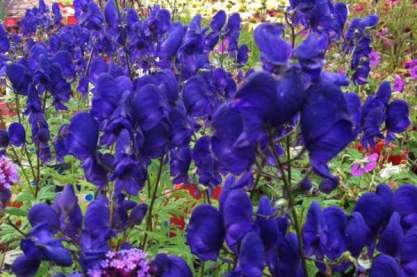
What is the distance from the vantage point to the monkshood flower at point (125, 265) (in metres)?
1.88

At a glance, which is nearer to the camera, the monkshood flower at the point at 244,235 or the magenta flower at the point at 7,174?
the monkshood flower at the point at 244,235

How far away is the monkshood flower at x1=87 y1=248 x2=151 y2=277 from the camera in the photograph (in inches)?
74.1

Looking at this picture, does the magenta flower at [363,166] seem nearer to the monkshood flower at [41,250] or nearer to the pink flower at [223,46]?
the pink flower at [223,46]

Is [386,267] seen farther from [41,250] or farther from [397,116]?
[397,116]

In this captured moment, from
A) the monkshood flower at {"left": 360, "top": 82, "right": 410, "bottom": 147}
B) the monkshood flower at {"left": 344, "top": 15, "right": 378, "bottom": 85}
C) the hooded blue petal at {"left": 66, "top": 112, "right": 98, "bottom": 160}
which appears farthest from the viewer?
the monkshood flower at {"left": 344, "top": 15, "right": 378, "bottom": 85}

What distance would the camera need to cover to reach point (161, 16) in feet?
13.2

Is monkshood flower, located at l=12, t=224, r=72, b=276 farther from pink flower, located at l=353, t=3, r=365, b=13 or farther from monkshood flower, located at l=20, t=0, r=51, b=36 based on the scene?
pink flower, located at l=353, t=3, r=365, b=13

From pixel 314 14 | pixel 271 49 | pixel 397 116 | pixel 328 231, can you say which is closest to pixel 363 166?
pixel 397 116

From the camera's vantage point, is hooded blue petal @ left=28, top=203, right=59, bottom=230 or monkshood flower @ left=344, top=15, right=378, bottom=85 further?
monkshood flower @ left=344, top=15, right=378, bottom=85

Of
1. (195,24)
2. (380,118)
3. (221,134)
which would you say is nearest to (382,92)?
(380,118)

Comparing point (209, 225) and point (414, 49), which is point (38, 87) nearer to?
point (209, 225)

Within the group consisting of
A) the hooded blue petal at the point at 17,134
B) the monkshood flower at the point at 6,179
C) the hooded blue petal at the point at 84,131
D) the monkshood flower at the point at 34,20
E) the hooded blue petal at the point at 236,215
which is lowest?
the monkshood flower at the point at 34,20

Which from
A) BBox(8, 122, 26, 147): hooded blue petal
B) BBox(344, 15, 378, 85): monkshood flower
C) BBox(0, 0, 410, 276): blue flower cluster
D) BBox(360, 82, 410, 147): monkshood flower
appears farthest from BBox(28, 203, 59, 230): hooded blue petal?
BBox(344, 15, 378, 85): monkshood flower

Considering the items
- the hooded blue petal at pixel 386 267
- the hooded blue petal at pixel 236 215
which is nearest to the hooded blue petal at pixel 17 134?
the hooded blue petal at pixel 236 215
